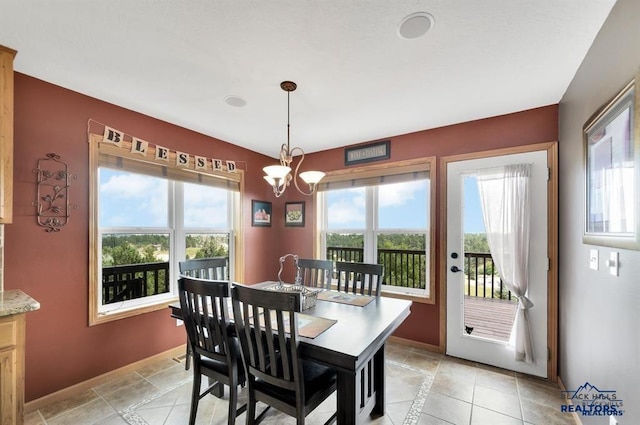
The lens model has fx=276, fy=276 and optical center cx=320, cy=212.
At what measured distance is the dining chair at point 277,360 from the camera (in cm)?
146

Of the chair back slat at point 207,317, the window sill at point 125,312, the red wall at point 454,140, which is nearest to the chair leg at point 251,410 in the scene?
the chair back slat at point 207,317

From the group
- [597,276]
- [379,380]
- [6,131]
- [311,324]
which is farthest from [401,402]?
[6,131]

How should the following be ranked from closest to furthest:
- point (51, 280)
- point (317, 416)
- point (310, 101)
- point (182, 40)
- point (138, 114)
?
1. point (182, 40)
2. point (317, 416)
3. point (51, 280)
4. point (310, 101)
5. point (138, 114)

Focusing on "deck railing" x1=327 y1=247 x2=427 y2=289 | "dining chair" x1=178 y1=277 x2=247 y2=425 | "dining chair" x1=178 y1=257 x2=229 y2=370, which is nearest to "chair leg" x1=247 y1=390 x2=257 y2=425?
"dining chair" x1=178 y1=277 x2=247 y2=425

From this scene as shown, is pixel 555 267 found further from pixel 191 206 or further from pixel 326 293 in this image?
pixel 191 206

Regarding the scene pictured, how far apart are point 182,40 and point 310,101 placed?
113 centimetres

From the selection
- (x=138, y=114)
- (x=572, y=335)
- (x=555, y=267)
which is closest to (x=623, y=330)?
(x=572, y=335)

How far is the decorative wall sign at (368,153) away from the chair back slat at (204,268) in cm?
213

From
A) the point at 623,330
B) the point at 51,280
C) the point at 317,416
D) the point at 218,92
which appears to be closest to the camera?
the point at 623,330

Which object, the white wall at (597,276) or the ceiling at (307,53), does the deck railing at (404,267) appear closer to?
the white wall at (597,276)

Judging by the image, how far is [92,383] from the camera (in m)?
2.40

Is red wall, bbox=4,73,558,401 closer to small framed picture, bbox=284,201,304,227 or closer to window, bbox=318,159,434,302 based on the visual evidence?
window, bbox=318,159,434,302

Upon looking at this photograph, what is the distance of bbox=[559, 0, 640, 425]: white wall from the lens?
4.16 ft

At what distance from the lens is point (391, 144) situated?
3.52 metres
